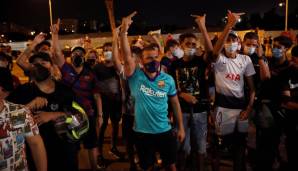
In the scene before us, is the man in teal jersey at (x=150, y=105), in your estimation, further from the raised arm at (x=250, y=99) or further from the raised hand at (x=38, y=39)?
the raised hand at (x=38, y=39)

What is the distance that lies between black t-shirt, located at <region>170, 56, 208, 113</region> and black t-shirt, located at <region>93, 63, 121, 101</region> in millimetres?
1959

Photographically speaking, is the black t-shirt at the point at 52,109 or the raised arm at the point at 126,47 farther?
the raised arm at the point at 126,47

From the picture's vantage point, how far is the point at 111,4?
19.3 ft

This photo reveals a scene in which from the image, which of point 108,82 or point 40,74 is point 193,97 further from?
point 40,74

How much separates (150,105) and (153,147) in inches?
22.6

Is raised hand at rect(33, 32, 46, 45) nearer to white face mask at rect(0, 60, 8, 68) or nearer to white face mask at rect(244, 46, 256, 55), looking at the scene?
white face mask at rect(0, 60, 8, 68)

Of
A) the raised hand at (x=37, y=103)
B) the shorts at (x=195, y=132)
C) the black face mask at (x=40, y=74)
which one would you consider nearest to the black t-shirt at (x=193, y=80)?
the shorts at (x=195, y=132)

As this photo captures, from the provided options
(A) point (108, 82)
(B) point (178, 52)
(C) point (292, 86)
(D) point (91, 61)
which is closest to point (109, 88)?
(A) point (108, 82)

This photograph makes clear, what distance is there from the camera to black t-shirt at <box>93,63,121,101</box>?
760 cm

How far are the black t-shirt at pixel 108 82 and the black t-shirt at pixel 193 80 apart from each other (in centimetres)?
196

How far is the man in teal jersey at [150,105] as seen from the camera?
494 centimetres

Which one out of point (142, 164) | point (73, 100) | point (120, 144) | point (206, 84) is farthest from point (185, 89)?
point (120, 144)

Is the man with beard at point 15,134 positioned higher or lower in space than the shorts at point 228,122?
higher

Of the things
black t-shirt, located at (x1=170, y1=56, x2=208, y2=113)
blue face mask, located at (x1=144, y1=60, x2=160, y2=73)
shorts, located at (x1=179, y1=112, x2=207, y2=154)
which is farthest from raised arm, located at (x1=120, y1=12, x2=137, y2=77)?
shorts, located at (x1=179, y1=112, x2=207, y2=154)
